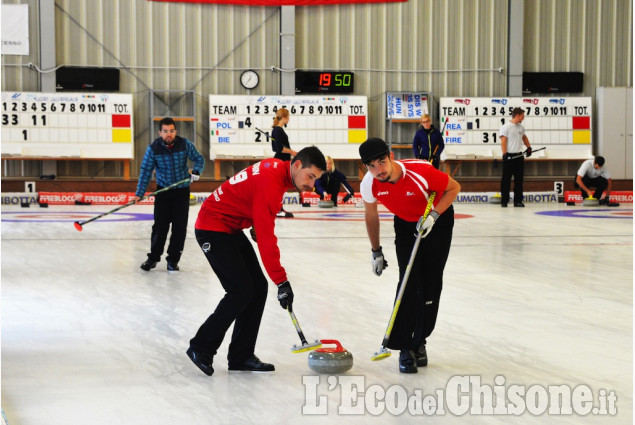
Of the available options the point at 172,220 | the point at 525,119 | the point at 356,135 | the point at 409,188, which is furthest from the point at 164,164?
the point at 525,119

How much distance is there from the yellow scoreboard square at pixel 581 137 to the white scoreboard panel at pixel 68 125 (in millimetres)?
10663

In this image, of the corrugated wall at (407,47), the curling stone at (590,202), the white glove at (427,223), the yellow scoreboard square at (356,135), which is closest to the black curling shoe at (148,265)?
the white glove at (427,223)

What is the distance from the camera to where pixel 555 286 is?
6.83m

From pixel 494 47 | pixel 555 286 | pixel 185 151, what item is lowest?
pixel 555 286

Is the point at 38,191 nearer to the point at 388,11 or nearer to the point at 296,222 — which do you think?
the point at 296,222

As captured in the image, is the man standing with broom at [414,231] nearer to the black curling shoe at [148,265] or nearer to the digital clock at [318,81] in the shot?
the black curling shoe at [148,265]

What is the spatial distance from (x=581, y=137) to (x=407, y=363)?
1744cm

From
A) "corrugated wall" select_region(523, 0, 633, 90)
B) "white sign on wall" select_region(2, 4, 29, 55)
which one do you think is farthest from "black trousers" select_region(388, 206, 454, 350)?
"corrugated wall" select_region(523, 0, 633, 90)

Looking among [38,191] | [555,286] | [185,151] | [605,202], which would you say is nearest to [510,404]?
[555,286]

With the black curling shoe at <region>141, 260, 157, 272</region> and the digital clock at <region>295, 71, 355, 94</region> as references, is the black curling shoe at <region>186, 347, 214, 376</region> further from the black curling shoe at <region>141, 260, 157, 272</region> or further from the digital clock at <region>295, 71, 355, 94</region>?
the digital clock at <region>295, 71, 355, 94</region>

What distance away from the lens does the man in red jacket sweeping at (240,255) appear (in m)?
3.89

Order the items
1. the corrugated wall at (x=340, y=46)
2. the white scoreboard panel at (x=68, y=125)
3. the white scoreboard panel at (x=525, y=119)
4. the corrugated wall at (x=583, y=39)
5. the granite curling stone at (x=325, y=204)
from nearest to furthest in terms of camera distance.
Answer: the granite curling stone at (x=325, y=204) → the white scoreboard panel at (x=68, y=125) → the corrugated wall at (x=340, y=46) → the white scoreboard panel at (x=525, y=119) → the corrugated wall at (x=583, y=39)

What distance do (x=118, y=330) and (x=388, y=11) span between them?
16509 mm

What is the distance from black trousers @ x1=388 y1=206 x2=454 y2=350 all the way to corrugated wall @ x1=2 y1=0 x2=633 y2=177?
1578cm
